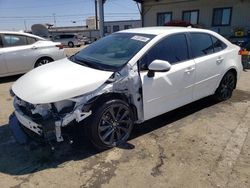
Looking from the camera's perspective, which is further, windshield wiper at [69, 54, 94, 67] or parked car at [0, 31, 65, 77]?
parked car at [0, 31, 65, 77]

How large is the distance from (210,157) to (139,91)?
50.3 inches

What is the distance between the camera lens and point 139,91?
3617mm

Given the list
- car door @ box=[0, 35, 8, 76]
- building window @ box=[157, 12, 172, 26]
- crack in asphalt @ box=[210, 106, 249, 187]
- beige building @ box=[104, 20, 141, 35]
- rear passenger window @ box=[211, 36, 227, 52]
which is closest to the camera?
crack in asphalt @ box=[210, 106, 249, 187]

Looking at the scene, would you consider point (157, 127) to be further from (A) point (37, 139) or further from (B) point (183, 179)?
(A) point (37, 139)

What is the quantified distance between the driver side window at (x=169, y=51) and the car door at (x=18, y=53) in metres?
4.87

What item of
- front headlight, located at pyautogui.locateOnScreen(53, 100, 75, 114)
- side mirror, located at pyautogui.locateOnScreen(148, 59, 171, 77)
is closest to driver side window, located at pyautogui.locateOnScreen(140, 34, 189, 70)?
side mirror, located at pyautogui.locateOnScreen(148, 59, 171, 77)

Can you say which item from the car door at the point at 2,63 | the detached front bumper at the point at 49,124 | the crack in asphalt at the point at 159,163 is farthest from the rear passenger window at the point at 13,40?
the crack in asphalt at the point at 159,163

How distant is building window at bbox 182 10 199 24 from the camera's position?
18.0m

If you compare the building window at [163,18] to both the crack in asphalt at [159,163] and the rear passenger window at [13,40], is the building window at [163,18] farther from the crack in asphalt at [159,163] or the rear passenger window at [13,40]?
the crack in asphalt at [159,163]

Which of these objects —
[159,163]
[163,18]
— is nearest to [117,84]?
[159,163]

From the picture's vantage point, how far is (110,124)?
3.53m

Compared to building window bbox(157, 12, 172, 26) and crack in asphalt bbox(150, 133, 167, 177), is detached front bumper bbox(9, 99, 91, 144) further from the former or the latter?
building window bbox(157, 12, 172, 26)

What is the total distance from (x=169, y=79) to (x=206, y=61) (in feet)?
3.46

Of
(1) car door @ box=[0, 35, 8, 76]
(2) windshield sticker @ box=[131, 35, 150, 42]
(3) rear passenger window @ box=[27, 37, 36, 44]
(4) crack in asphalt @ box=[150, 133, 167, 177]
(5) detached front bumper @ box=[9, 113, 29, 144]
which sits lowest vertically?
(4) crack in asphalt @ box=[150, 133, 167, 177]
